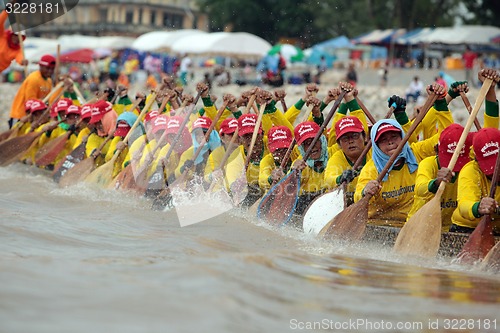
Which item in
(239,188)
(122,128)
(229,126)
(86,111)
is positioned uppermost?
(229,126)

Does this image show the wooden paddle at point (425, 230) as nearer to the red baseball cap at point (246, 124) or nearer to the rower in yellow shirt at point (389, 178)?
the rower in yellow shirt at point (389, 178)

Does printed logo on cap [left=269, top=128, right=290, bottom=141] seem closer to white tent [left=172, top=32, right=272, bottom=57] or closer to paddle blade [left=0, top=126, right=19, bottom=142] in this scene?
paddle blade [left=0, top=126, right=19, bottom=142]

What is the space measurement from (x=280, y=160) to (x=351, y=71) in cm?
2059

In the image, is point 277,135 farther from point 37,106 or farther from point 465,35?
point 465,35

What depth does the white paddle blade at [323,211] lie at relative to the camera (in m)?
7.36

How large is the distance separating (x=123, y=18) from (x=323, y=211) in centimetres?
5960

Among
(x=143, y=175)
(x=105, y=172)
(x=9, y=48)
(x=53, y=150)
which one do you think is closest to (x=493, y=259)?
(x=143, y=175)

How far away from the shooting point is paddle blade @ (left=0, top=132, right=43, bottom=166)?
12617 millimetres

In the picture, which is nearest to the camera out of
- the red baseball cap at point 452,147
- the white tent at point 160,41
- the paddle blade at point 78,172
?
the red baseball cap at point 452,147

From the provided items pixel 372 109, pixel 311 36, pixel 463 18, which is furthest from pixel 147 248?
pixel 311 36

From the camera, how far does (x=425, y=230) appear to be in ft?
20.5

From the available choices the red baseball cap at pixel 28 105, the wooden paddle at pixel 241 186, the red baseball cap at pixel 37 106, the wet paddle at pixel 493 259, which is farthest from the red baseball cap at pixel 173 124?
the wet paddle at pixel 493 259

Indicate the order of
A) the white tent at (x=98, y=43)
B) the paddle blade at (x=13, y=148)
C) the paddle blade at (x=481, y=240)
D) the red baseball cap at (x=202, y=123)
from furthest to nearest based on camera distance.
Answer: the white tent at (x=98, y=43) → the paddle blade at (x=13, y=148) → the red baseball cap at (x=202, y=123) → the paddle blade at (x=481, y=240)

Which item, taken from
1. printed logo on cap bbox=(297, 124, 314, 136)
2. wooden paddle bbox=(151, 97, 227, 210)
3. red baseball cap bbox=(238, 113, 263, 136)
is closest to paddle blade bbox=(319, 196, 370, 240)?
printed logo on cap bbox=(297, 124, 314, 136)
